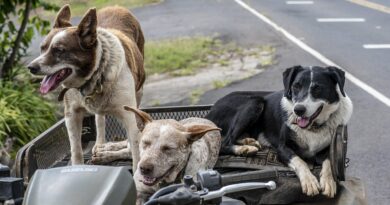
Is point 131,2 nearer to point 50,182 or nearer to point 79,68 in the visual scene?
point 79,68

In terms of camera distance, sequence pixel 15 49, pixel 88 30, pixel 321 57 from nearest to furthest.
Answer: pixel 88 30, pixel 15 49, pixel 321 57

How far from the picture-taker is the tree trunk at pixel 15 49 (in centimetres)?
824

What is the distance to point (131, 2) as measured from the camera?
70.9ft

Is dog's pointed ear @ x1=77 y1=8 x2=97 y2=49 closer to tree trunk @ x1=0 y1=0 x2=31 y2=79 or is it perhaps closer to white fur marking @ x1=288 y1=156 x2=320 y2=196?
white fur marking @ x1=288 y1=156 x2=320 y2=196

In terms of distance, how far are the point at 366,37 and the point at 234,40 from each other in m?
2.50

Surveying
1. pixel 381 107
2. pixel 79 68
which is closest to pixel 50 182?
pixel 79 68

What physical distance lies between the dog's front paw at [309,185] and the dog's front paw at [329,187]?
0.10ft

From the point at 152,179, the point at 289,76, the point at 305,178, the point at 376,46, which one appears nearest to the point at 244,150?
the point at 305,178

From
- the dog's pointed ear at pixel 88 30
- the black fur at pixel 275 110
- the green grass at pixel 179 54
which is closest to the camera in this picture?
the dog's pointed ear at pixel 88 30

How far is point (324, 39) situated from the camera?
13812 millimetres

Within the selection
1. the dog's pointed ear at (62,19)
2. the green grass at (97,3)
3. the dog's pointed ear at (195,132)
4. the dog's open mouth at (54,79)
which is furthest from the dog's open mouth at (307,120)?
the green grass at (97,3)

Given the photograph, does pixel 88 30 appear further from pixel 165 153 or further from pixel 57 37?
pixel 165 153

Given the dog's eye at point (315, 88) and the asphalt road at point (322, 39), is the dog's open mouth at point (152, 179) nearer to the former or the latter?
the dog's eye at point (315, 88)

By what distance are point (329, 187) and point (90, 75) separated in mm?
1378
